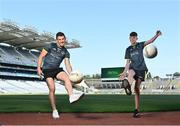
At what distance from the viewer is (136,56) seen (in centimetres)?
887

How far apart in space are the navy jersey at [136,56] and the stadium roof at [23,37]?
59.3 m

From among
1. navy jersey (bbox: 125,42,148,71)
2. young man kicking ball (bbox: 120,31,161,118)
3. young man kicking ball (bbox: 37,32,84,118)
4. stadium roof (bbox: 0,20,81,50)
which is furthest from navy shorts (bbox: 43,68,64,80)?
stadium roof (bbox: 0,20,81,50)

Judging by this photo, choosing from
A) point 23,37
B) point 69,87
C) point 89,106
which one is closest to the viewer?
point 69,87

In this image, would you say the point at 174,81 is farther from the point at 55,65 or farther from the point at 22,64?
the point at 55,65

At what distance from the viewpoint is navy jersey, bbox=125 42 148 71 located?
8852 millimetres

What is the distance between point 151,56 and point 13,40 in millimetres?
70736

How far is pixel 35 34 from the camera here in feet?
244

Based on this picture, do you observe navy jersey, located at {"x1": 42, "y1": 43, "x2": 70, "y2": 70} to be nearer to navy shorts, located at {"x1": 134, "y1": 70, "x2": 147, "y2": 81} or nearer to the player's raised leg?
the player's raised leg

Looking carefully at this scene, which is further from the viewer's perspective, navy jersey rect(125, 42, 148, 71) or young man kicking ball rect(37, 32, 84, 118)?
navy jersey rect(125, 42, 148, 71)

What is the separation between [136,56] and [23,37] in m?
68.5

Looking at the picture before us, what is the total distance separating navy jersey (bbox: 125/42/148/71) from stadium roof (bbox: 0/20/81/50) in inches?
2333

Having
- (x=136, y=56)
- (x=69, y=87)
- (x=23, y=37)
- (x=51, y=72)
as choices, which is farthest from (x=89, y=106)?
(x=23, y=37)

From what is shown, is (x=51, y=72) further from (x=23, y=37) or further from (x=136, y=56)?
(x=23, y=37)

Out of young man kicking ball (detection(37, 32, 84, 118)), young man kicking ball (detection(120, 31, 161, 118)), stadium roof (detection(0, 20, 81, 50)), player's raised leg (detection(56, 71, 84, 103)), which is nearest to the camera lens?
player's raised leg (detection(56, 71, 84, 103))
